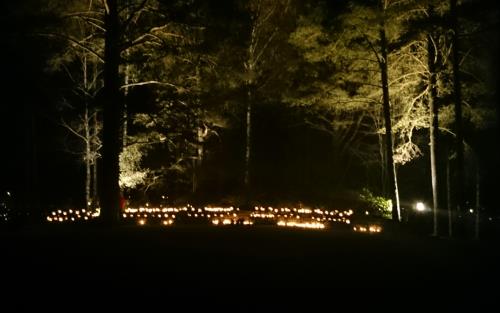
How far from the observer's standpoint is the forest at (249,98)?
1941 centimetres

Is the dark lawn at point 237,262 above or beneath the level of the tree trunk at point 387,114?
beneath

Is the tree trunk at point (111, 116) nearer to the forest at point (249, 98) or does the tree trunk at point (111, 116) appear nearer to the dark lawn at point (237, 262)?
the forest at point (249, 98)

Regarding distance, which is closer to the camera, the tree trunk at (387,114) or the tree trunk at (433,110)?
the tree trunk at (433,110)

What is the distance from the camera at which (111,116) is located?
763 inches

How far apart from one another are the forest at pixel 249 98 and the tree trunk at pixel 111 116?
0.15 feet

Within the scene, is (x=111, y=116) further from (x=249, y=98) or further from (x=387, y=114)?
(x=387, y=114)

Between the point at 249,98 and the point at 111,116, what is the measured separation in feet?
29.7

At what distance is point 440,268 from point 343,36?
1341 cm

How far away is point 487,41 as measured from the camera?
2095cm

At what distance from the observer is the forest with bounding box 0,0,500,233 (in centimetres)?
1941

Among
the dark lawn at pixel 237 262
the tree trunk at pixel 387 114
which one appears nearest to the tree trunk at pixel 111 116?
the dark lawn at pixel 237 262

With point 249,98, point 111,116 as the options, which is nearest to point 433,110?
point 249,98

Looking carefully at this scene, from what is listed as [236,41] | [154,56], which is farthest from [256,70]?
[154,56]

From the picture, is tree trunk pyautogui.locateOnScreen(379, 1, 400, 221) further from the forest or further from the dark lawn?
the dark lawn
